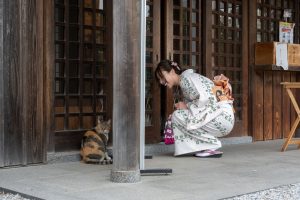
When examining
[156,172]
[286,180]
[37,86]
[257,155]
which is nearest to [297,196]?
[286,180]

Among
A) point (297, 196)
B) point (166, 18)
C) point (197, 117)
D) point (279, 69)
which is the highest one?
point (166, 18)

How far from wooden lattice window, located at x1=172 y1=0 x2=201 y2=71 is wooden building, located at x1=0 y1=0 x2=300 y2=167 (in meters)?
0.01

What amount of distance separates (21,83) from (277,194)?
8.52 feet

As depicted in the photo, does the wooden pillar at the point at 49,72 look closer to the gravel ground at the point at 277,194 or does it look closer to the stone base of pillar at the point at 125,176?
the stone base of pillar at the point at 125,176

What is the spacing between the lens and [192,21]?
23.8ft

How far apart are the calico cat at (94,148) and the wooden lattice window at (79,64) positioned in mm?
255

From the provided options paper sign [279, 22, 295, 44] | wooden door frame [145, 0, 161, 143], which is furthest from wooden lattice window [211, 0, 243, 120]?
wooden door frame [145, 0, 161, 143]

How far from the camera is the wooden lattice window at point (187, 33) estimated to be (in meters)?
7.02

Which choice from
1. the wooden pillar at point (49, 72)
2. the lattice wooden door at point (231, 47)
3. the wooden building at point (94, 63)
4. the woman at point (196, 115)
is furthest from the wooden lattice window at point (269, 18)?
the wooden pillar at point (49, 72)

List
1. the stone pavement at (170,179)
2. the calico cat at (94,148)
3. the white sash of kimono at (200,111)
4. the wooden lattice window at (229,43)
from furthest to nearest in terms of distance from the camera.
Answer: the wooden lattice window at (229,43)
the white sash of kimono at (200,111)
the calico cat at (94,148)
the stone pavement at (170,179)

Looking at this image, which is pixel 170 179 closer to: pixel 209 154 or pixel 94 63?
pixel 209 154

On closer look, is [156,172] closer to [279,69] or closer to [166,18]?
[166,18]

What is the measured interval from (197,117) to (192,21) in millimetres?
1701

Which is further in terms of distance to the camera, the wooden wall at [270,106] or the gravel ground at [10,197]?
the wooden wall at [270,106]
